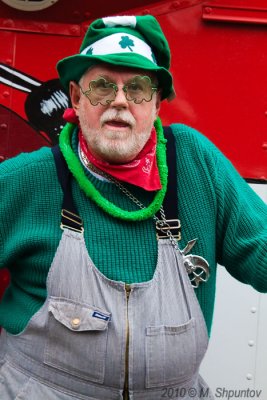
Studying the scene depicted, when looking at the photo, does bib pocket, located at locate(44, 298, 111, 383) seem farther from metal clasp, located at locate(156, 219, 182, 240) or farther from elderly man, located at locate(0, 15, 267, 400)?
metal clasp, located at locate(156, 219, 182, 240)

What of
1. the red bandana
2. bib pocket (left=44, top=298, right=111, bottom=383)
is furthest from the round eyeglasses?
bib pocket (left=44, top=298, right=111, bottom=383)

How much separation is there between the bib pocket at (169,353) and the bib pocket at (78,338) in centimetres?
12

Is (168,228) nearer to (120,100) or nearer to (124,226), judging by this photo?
(124,226)

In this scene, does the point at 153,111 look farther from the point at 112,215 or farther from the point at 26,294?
the point at 26,294

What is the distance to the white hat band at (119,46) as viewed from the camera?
5.32 feet

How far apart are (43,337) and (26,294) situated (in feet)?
0.45

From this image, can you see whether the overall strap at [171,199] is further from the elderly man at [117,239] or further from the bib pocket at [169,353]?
the bib pocket at [169,353]

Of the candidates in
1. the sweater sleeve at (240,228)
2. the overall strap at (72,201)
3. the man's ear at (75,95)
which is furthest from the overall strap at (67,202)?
the sweater sleeve at (240,228)

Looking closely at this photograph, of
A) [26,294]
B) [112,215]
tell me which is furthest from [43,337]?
[112,215]

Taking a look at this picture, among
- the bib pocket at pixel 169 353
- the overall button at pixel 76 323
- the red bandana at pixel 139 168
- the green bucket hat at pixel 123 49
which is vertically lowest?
the bib pocket at pixel 169 353

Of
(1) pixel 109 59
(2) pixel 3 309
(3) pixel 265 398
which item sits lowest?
(3) pixel 265 398

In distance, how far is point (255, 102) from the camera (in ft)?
7.09

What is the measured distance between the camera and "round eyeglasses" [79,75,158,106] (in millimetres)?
1619

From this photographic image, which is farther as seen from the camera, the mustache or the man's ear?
the man's ear
